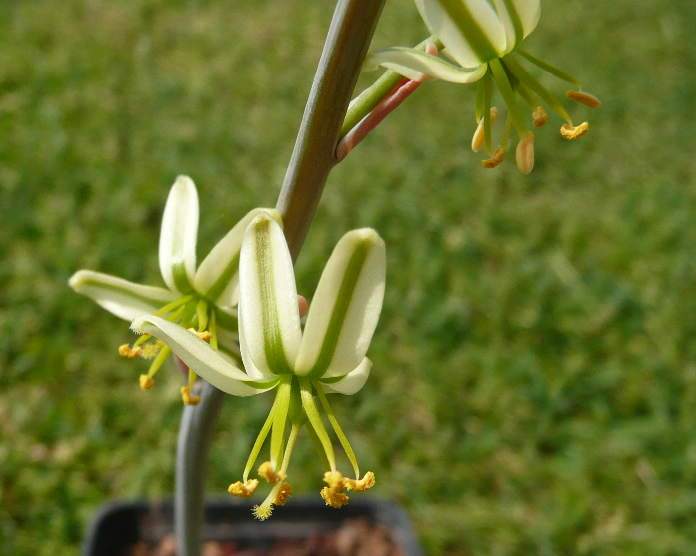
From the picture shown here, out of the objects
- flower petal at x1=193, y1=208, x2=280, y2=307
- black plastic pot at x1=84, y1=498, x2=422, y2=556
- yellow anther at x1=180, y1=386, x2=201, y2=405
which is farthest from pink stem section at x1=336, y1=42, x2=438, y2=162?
black plastic pot at x1=84, y1=498, x2=422, y2=556

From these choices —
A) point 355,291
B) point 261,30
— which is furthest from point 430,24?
point 261,30

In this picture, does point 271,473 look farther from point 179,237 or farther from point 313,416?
point 179,237

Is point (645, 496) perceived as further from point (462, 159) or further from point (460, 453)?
point (462, 159)

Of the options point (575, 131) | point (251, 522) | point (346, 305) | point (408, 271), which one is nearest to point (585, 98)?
point (575, 131)

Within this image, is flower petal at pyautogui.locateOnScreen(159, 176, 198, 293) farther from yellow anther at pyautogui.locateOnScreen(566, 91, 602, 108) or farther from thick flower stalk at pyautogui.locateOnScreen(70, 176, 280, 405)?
yellow anther at pyautogui.locateOnScreen(566, 91, 602, 108)

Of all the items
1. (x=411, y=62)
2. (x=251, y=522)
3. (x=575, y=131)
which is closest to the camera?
(x=411, y=62)

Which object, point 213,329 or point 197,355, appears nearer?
point 197,355
